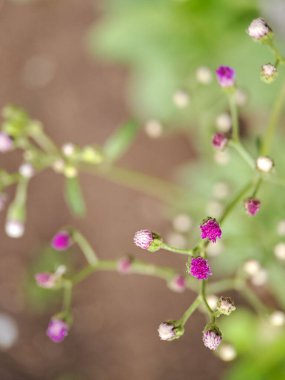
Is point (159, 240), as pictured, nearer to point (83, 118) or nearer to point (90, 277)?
point (90, 277)

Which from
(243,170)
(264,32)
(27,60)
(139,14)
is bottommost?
(264,32)

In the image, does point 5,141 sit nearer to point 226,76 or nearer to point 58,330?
point 58,330

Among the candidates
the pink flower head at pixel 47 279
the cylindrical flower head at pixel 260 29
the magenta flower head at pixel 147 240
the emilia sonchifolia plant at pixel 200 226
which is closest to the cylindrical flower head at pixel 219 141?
the emilia sonchifolia plant at pixel 200 226

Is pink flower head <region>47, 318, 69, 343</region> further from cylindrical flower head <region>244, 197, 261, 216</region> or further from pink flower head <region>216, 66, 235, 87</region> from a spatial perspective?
pink flower head <region>216, 66, 235, 87</region>

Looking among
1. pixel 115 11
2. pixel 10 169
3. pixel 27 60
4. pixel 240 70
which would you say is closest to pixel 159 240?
pixel 240 70

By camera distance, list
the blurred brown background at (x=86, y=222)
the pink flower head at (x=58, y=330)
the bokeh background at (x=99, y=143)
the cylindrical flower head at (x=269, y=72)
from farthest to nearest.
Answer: the blurred brown background at (x=86, y=222)
the bokeh background at (x=99, y=143)
the pink flower head at (x=58, y=330)
the cylindrical flower head at (x=269, y=72)

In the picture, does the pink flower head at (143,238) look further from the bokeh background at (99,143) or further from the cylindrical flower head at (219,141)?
the bokeh background at (99,143)
